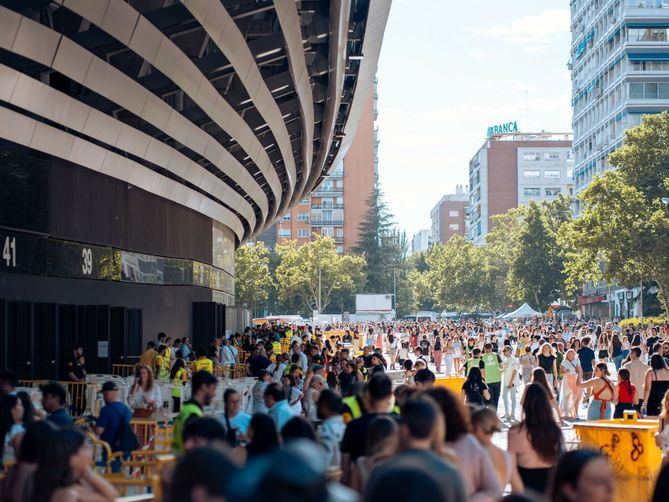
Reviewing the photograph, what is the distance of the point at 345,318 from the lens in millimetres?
128875

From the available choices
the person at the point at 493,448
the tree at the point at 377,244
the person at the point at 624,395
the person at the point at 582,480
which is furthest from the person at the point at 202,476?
the tree at the point at 377,244

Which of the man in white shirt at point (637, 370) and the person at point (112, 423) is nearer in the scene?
the person at point (112, 423)

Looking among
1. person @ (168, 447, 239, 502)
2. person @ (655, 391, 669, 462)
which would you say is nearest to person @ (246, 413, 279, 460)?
person @ (168, 447, 239, 502)

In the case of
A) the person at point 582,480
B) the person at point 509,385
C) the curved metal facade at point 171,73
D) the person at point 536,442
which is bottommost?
the person at point 509,385

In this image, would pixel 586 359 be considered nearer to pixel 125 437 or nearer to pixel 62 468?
pixel 125 437

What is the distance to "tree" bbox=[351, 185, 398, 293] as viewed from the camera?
488ft

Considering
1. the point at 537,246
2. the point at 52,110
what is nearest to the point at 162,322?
the point at 52,110

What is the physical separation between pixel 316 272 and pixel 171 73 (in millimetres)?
101245

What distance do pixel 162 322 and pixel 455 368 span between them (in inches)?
478

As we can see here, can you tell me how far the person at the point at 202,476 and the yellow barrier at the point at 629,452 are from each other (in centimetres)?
1012

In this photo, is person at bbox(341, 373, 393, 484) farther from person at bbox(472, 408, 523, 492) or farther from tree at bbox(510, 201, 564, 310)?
tree at bbox(510, 201, 564, 310)

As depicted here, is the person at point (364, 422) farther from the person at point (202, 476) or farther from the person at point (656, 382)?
the person at point (656, 382)

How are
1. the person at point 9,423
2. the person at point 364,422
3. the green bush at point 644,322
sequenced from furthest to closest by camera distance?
1. the green bush at point 644,322
2. the person at point 9,423
3. the person at point 364,422

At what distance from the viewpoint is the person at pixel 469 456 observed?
679 cm
